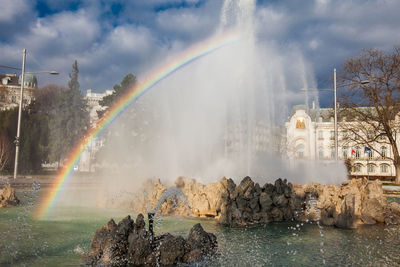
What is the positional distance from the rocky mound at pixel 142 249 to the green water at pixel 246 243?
1.39 ft

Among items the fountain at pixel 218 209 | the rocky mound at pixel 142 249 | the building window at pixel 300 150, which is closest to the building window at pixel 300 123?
the building window at pixel 300 150

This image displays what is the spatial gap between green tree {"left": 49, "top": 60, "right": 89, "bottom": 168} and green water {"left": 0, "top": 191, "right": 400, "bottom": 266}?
36.9 metres

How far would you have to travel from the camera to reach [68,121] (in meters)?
52.2

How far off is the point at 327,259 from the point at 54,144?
47156 mm

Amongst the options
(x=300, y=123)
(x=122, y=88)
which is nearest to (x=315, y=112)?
(x=300, y=123)

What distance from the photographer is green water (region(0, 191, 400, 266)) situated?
778 cm

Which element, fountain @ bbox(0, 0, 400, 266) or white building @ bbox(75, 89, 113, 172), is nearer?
fountain @ bbox(0, 0, 400, 266)

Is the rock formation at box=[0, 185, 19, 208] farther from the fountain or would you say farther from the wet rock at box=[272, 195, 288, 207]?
the wet rock at box=[272, 195, 288, 207]

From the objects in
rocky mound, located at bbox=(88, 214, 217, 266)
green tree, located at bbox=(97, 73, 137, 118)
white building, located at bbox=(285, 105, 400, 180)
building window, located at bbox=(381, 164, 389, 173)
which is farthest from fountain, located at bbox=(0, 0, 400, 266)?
building window, located at bbox=(381, 164, 389, 173)

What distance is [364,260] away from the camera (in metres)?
7.89

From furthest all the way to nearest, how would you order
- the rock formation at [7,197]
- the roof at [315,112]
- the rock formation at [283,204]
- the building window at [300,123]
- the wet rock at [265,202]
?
the roof at [315,112], the building window at [300,123], the rock formation at [7,197], the wet rock at [265,202], the rock formation at [283,204]

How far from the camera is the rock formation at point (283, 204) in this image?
13.1m

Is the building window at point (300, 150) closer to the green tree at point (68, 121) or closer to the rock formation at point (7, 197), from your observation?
the green tree at point (68, 121)

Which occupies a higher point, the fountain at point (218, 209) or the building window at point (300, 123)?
the building window at point (300, 123)
